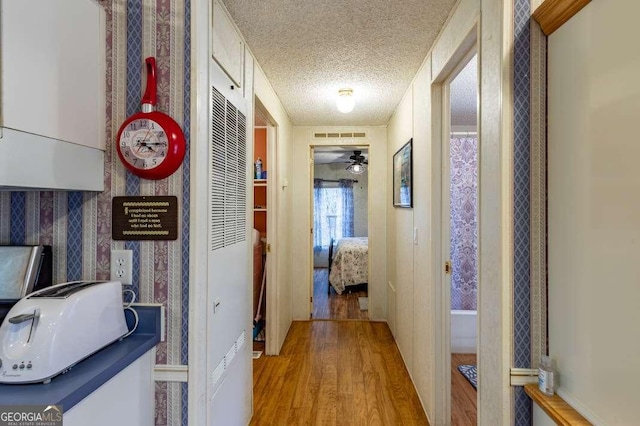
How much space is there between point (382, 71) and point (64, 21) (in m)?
1.98

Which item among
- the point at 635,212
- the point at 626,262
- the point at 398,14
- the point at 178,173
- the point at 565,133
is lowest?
the point at 626,262

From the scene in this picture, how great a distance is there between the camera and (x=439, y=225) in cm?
211

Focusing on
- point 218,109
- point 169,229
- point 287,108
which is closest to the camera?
point 169,229

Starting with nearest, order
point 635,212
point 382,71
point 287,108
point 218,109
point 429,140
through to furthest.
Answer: point 635,212
point 218,109
point 429,140
point 382,71
point 287,108

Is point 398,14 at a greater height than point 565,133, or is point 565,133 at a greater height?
point 398,14

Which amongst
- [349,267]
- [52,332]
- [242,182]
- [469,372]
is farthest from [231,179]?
[349,267]

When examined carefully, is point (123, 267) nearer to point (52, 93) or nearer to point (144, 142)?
point (144, 142)

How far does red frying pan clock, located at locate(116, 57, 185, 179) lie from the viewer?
119 centimetres

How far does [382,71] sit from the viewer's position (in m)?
2.52

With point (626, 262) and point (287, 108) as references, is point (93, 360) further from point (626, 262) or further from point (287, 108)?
point (287, 108)

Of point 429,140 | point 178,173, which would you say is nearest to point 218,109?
point 178,173

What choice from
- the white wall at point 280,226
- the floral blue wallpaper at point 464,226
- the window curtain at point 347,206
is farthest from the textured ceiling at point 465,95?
the window curtain at point 347,206

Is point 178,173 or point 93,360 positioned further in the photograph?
point 178,173

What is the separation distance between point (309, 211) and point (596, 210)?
334 cm
